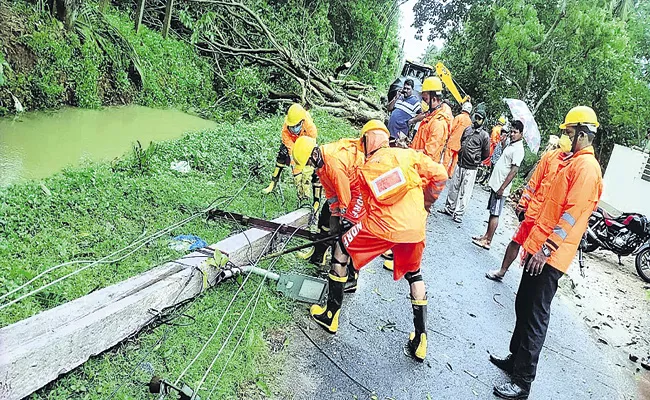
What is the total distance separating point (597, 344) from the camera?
5.24 metres

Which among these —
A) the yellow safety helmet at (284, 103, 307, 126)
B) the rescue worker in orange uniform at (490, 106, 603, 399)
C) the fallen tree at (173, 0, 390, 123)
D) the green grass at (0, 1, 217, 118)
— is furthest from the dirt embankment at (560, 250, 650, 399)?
the green grass at (0, 1, 217, 118)

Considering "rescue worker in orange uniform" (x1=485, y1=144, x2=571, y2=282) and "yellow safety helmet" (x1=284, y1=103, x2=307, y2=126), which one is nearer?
"rescue worker in orange uniform" (x1=485, y1=144, x2=571, y2=282)

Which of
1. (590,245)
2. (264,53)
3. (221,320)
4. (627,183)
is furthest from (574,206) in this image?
(264,53)

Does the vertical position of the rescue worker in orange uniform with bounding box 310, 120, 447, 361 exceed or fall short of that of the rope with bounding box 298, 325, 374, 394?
it exceeds it

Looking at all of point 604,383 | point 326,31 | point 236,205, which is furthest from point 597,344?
point 326,31

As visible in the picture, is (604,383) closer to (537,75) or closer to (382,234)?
(382,234)

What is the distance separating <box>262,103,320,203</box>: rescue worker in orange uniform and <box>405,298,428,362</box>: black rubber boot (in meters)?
2.37

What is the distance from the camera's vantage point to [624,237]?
860cm

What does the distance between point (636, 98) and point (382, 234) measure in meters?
14.9

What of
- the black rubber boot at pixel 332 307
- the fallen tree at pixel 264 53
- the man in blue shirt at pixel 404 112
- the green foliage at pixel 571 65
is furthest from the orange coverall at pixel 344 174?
the green foliage at pixel 571 65

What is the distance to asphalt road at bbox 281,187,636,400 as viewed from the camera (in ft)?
12.0

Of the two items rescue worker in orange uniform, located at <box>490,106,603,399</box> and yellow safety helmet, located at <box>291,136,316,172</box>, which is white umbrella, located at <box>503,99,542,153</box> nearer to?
rescue worker in orange uniform, located at <box>490,106,603,399</box>

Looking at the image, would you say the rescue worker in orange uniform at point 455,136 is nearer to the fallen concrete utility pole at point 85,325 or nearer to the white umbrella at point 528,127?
the white umbrella at point 528,127

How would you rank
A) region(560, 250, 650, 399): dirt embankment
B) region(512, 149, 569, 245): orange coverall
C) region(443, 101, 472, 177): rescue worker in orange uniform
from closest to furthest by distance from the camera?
region(512, 149, 569, 245): orange coverall → region(560, 250, 650, 399): dirt embankment → region(443, 101, 472, 177): rescue worker in orange uniform
